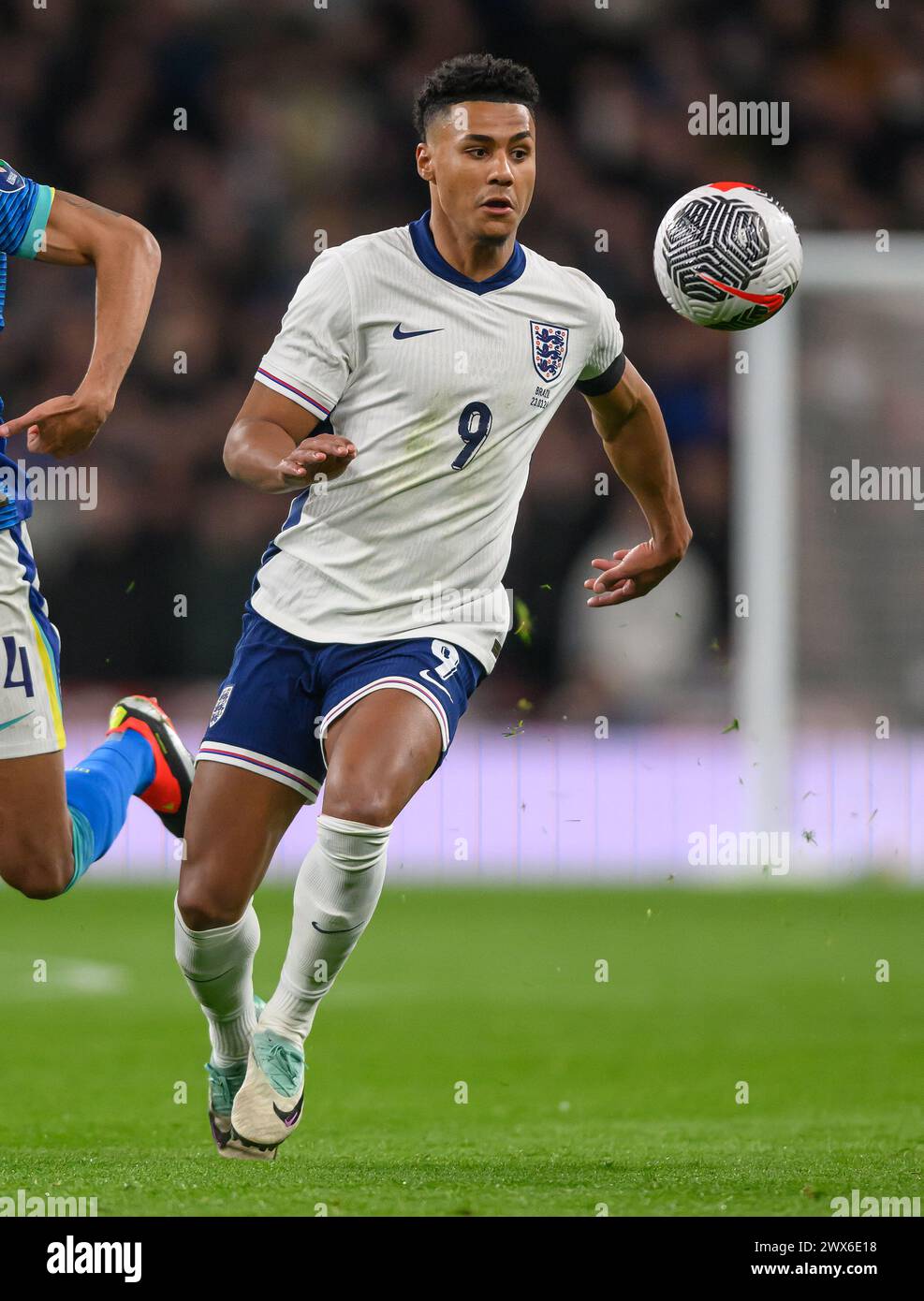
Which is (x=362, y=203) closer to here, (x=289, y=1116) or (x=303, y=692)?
(x=303, y=692)

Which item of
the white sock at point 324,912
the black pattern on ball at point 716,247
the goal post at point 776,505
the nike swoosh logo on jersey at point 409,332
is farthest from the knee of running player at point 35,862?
the goal post at point 776,505

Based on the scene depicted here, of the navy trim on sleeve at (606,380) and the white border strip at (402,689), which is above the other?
the navy trim on sleeve at (606,380)

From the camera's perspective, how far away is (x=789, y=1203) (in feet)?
14.0

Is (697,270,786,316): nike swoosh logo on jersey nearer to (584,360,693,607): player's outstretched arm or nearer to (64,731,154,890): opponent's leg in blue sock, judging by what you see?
(584,360,693,607): player's outstretched arm

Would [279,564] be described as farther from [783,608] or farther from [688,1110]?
[783,608]

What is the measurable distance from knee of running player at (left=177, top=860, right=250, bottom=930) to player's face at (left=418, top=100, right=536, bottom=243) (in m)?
1.69

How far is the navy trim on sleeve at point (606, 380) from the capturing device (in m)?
5.32

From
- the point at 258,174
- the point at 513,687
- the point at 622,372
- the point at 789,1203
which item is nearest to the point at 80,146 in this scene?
the point at 258,174

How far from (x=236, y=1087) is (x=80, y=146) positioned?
12130mm

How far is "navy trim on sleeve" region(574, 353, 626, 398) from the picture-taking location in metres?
5.32

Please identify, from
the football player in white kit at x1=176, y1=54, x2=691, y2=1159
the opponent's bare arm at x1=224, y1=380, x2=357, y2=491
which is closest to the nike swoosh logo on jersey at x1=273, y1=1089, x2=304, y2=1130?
the football player in white kit at x1=176, y1=54, x2=691, y2=1159

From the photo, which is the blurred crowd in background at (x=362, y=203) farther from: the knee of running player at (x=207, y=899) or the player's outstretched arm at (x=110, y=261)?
the player's outstretched arm at (x=110, y=261)

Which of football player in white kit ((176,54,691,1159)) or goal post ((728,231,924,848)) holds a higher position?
football player in white kit ((176,54,691,1159))

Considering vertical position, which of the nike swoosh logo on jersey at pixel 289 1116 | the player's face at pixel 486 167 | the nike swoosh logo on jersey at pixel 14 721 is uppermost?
the player's face at pixel 486 167
